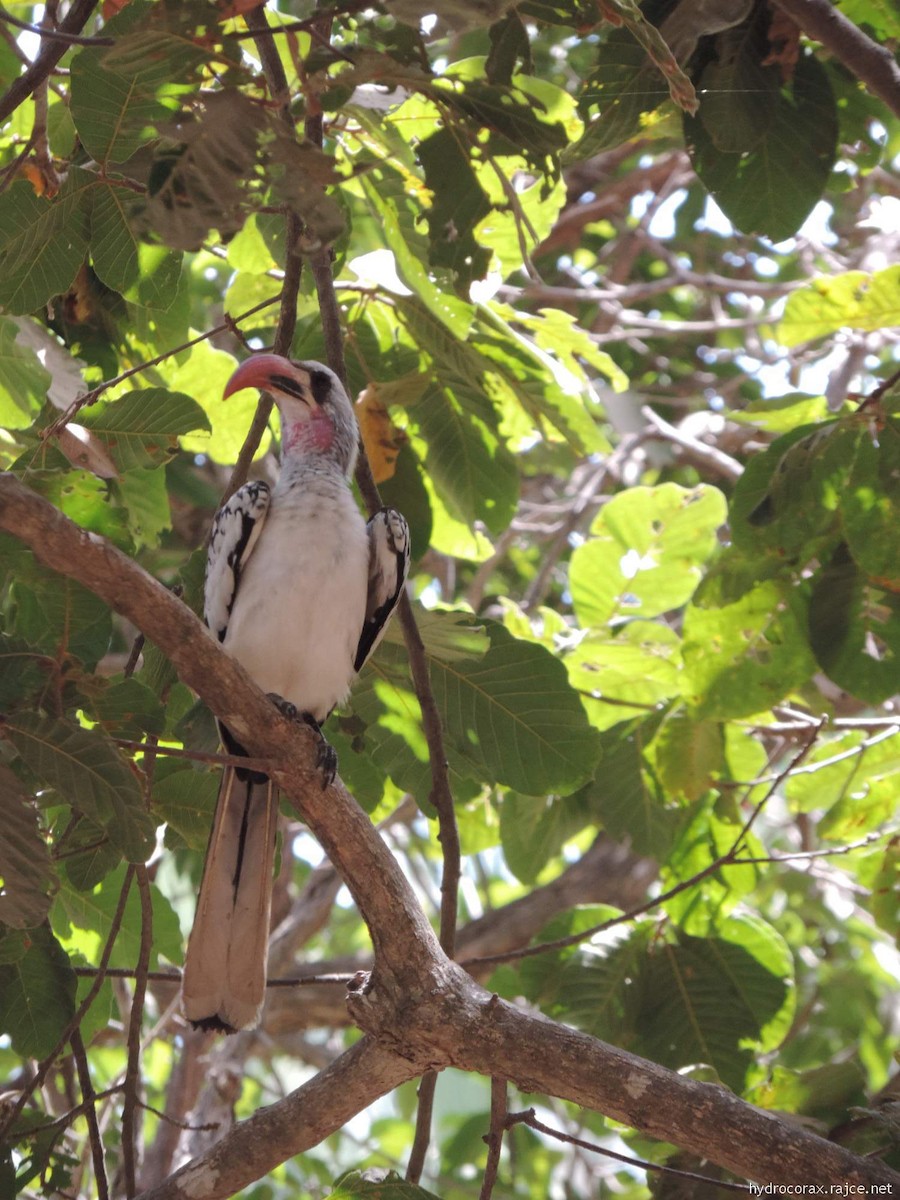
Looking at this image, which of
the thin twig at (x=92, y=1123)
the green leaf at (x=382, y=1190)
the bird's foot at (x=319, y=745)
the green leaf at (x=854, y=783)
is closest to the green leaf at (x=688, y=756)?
the green leaf at (x=854, y=783)

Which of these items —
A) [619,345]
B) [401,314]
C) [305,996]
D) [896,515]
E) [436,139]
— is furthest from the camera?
[619,345]

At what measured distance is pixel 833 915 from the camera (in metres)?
7.05

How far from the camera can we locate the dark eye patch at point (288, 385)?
396 centimetres

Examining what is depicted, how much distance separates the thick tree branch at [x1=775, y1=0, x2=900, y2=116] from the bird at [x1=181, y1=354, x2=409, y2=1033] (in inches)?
65.8

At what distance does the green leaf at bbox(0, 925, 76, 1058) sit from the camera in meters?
3.32

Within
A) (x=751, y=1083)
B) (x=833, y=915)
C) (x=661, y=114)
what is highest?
(x=661, y=114)

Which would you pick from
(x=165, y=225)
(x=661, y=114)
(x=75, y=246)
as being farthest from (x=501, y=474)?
(x=165, y=225)

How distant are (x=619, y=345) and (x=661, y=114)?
163 inches

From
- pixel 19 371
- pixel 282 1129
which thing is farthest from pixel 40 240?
pixel 282 1129

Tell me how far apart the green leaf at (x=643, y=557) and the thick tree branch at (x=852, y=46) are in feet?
6.01

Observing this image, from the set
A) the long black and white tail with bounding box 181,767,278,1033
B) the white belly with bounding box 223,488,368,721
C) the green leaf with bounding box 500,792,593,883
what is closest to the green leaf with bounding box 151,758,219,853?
the long black and white tail with bounding box 181,767,278,1033

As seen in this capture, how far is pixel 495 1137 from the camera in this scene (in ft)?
10.3

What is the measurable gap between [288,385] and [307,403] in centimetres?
12

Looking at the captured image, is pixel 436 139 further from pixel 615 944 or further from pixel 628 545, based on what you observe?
Answer: pixel 615 944
